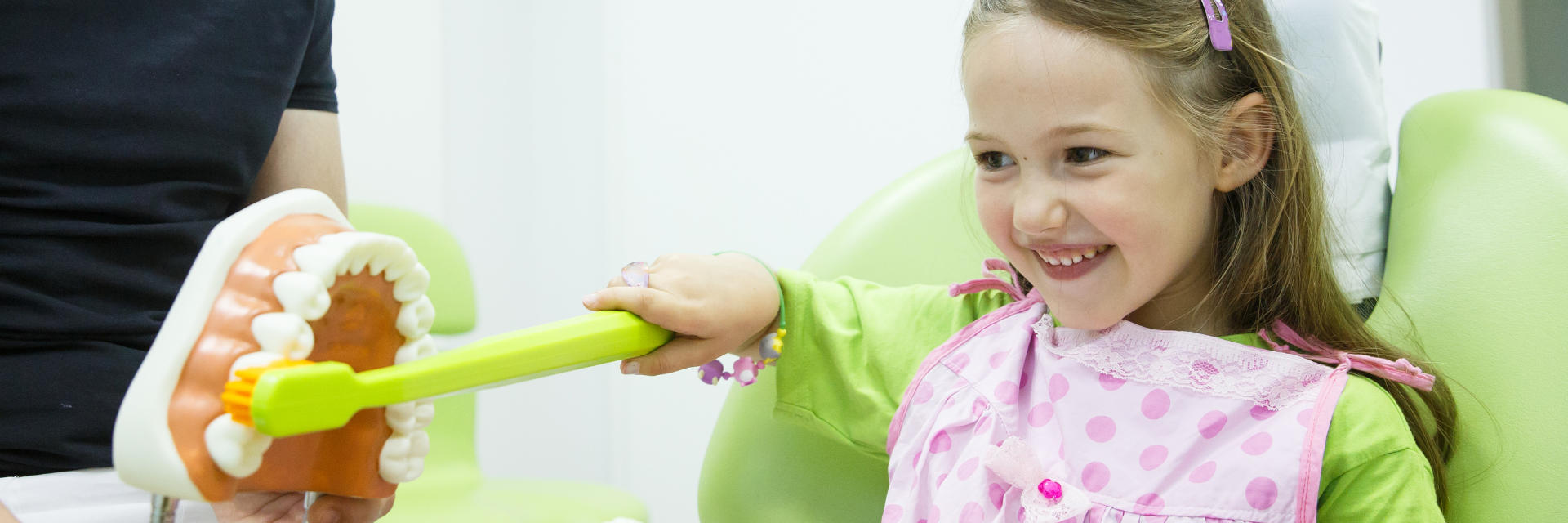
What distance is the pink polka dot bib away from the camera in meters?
0.55

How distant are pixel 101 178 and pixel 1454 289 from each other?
2.45 feet

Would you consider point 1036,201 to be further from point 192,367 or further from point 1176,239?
point 192,367

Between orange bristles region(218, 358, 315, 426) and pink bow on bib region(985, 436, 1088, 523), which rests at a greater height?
orange bristles region(218, 358, 315, 426)

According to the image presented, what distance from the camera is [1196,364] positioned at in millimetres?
597

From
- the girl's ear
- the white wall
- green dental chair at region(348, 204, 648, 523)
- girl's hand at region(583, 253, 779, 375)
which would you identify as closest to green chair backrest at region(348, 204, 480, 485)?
green dental chair at region(348, 204, 648, 523)

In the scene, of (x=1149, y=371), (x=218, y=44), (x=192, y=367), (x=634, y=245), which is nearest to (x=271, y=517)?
(x=192, y=367)

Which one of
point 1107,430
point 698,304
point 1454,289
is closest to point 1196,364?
point 1107,430

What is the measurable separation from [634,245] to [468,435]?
0.49 meters

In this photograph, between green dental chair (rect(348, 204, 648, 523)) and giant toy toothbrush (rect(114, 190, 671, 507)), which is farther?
green dental chair (rect(348, 204, 648, 523))

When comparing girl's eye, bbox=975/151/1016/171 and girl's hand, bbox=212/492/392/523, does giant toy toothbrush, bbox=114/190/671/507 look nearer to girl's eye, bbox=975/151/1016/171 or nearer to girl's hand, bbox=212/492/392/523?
girl's hand, bbox=212/492/392/523

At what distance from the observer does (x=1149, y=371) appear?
0.60 metres

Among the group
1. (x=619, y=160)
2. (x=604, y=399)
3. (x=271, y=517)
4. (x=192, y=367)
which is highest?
(x=192, y=367)

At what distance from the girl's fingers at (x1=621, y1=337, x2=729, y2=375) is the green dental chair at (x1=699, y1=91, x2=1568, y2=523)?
12 cm

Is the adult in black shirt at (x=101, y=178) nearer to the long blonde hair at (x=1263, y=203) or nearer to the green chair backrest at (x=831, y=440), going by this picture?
the green chair backrest at (x=831, y=440)
